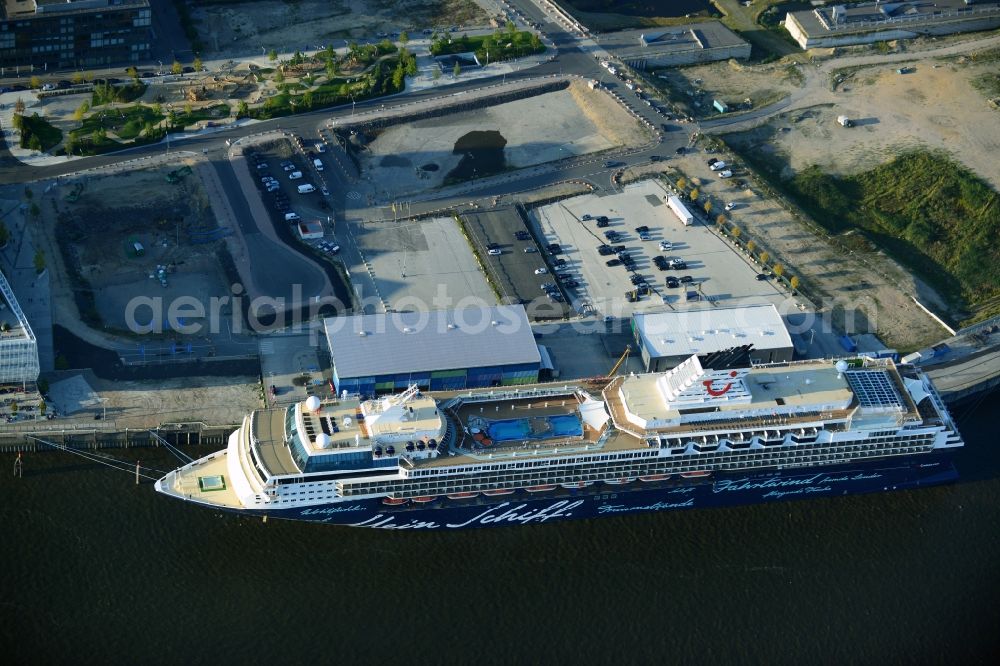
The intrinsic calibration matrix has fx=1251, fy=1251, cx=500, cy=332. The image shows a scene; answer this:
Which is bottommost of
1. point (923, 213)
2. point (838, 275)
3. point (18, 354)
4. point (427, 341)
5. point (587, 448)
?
point (587, 448)

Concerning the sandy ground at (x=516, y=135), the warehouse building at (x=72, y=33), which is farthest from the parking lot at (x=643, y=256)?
the warehouse building at (x=72, y=33)

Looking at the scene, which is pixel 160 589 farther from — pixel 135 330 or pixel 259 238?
pixel 259 238

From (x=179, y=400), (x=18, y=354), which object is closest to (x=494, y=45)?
(x=179, y=400)

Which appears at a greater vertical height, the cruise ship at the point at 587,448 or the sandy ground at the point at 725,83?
the sandy ground at the point at 725,83

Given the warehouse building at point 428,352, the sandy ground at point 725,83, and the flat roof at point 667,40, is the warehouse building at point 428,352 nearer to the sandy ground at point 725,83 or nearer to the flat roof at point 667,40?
the sandy ground at point 725,83

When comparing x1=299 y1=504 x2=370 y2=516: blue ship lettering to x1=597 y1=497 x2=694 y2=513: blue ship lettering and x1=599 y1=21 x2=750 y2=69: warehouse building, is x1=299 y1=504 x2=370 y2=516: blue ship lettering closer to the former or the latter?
x1=597 y1=497 x2=694 y2=513: blue ship lettering

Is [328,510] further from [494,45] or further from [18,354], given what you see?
[494,45]

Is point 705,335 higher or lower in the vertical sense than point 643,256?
lower
